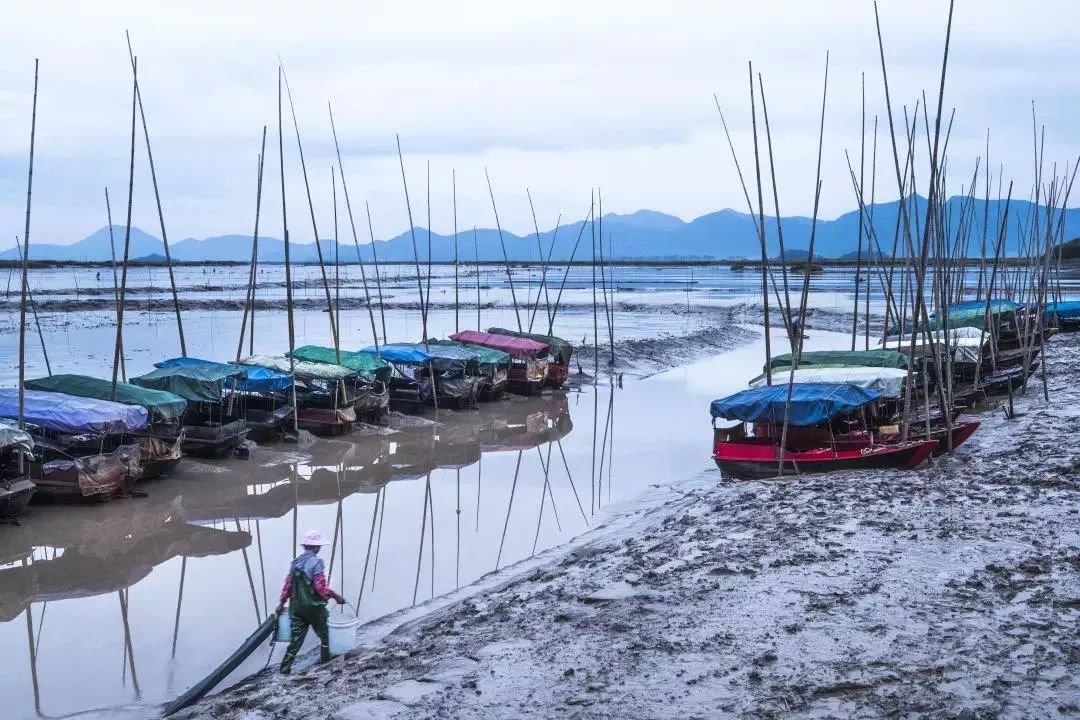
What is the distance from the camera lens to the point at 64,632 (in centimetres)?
1058

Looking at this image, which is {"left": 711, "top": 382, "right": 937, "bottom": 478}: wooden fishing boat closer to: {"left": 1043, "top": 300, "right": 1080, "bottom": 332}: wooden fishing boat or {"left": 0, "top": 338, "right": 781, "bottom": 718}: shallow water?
{"left": 0, "top": 338, "right": 781, "bottom": 718}: shallow water

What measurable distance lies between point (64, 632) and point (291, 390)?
36.5 ft

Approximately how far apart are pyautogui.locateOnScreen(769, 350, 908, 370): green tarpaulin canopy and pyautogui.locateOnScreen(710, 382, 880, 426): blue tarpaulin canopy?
3306 millimetres

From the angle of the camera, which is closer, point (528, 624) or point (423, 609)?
point (528, 624)

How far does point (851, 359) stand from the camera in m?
20.8

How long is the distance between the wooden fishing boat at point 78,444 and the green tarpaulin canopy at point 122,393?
393mm

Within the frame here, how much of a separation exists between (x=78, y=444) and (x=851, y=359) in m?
14.8

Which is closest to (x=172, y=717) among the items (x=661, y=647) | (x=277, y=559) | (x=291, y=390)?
(x=661, y=647)

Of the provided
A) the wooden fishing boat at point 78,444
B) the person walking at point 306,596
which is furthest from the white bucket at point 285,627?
the wooden fishing boat at point 78,444

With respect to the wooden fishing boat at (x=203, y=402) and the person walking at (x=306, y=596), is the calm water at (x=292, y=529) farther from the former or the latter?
the person walking at (x=306, y=596)

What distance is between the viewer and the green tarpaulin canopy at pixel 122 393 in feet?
56.1

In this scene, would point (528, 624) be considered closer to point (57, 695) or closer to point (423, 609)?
point (423, 609)

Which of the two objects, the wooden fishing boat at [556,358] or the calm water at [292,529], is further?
the wooden fishing boat at [556,358]

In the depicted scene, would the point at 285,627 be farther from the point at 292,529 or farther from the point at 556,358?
the point at 556,358
